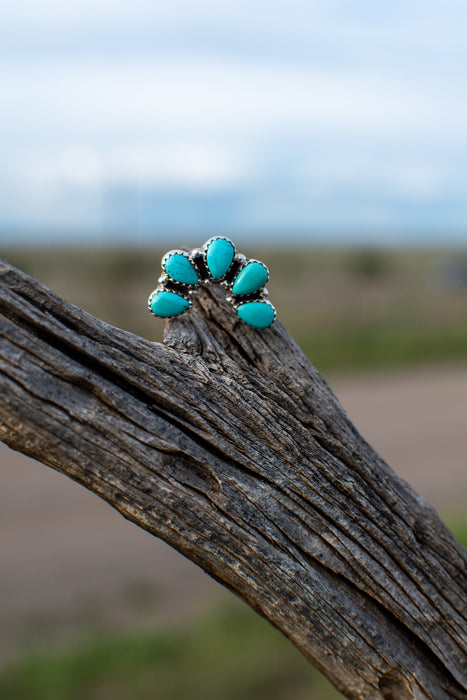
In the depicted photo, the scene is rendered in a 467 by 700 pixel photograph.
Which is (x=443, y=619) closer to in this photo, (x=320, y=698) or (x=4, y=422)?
(x=4, y=422)

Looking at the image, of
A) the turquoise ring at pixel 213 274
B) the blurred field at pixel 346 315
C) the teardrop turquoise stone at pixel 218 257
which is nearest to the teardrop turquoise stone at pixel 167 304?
the turquoise ring at pixel 213 274

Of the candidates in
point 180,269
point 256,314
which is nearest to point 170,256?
point 180,269

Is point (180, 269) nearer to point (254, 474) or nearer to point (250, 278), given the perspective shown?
point (250, 278)

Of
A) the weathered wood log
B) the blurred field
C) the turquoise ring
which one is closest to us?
the weathered wood log

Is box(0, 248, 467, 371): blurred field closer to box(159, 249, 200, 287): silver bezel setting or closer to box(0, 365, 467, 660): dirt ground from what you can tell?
box(0, 365, 467, 660): dirt ground

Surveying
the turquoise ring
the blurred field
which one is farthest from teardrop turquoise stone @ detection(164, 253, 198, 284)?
the blurred field

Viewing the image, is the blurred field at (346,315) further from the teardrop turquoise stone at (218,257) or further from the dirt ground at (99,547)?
the teardrop turquoise stone at (218,257)

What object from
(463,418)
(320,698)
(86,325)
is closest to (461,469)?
(463,418)

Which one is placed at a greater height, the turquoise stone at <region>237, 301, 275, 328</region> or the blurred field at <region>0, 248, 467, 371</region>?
the blurred field at <region>0, 248, 467, 371</region>
